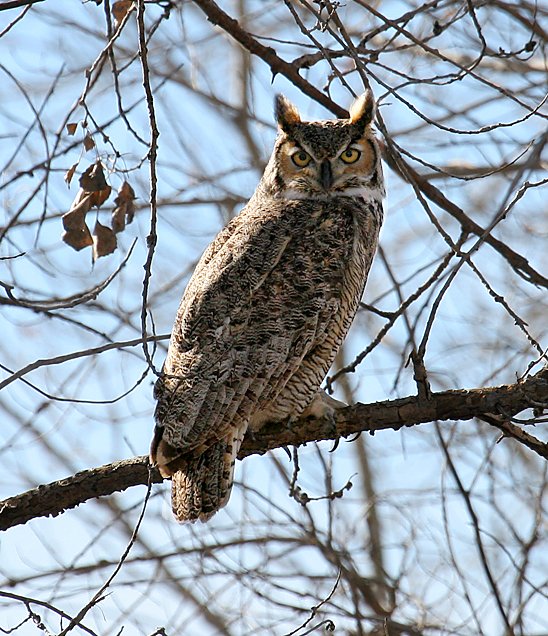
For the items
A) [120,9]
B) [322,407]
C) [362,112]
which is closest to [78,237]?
[120,9]

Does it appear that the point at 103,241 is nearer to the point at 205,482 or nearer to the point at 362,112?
the point at 205,482

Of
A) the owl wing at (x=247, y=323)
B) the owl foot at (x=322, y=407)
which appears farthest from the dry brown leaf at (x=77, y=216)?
the owl foot at (x=322, y=407)

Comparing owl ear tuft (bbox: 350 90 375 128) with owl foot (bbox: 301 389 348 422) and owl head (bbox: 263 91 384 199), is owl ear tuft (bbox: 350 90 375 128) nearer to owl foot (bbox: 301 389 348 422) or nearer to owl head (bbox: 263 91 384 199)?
owl head (bbox: 263 91 384 199)

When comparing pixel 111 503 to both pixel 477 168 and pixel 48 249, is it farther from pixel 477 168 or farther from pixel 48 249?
pixel 477 168

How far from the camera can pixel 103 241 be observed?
3.42m

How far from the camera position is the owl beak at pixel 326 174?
396cm

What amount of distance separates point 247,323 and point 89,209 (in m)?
0.66

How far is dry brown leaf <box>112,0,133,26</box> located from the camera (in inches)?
142

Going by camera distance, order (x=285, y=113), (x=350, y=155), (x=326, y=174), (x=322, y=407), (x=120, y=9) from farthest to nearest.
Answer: (x=285, y=113) → (x=350, y=155) → (x=326, y=174) → (x=120, y=9) → (x=322, y=407)

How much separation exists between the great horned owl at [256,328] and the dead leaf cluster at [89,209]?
35cm

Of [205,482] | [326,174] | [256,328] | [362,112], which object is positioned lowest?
[205,482]

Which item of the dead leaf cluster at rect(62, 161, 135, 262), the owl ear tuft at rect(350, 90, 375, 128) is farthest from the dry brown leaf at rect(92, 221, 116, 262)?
the owl ear tuft at rect(350, 90, 375, 128)

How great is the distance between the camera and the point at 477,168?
5738mm

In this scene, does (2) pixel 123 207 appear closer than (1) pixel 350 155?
Yes
